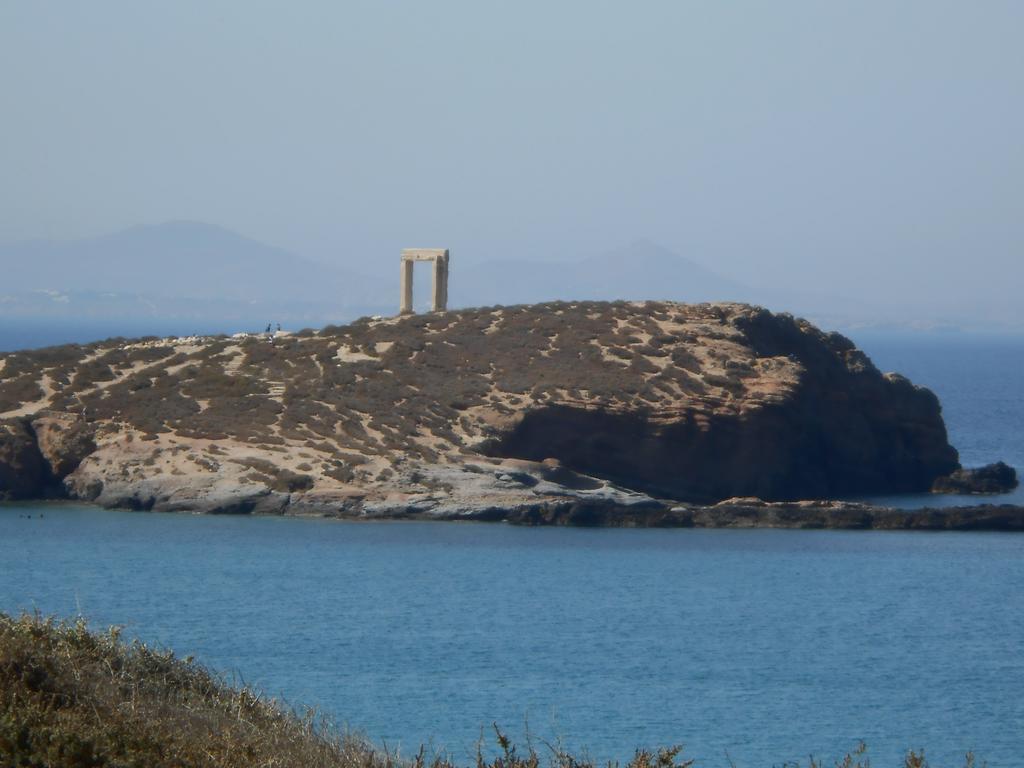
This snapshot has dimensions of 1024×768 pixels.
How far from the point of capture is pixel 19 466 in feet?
141

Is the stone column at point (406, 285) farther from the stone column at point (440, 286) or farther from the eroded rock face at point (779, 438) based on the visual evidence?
the eroded rock face at point (779, 438)

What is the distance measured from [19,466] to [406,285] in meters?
21.6

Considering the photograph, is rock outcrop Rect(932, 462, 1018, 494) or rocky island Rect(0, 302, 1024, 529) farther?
rock outcrop Rect(932, 462, 1018, 494)

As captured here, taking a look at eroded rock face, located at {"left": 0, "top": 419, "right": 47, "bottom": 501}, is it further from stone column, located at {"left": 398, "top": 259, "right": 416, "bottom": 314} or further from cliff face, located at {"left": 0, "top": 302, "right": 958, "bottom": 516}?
stone column, located at {"left": 398, "top": 259, "right": 416, "bottom": 314}

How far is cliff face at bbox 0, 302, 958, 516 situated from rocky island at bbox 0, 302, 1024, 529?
79mm

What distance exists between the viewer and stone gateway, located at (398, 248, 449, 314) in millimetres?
58750

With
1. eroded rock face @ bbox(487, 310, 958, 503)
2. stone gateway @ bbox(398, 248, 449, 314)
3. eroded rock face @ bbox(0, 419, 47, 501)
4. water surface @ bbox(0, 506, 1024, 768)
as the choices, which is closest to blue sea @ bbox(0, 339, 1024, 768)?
water surface @ bbox(0, 506, 1024, 768)

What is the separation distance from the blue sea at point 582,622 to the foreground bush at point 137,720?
309cm

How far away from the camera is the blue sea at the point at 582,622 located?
20.5m

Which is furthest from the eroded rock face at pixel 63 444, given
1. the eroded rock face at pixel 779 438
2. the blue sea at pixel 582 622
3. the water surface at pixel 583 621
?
the eroded rock face at pixel 779 438

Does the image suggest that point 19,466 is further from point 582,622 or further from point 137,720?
point 137,720

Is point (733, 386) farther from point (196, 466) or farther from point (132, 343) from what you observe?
point (132, 343)

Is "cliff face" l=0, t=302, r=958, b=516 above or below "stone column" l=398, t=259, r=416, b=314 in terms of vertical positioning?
below

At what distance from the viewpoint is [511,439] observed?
44406 millimetres
